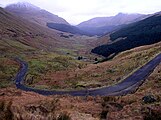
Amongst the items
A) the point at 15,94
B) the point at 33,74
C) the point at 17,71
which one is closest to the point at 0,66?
the point at 17,71

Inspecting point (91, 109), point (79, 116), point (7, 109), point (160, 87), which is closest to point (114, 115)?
point (79, 116)

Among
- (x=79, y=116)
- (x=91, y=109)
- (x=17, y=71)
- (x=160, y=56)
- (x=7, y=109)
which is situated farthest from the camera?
(x=17, y=71)

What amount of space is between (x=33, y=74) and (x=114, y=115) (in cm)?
8415

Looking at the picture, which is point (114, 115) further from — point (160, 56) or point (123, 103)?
point (160, 56)

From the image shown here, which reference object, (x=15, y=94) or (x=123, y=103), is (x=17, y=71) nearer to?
(x=15, y=94)

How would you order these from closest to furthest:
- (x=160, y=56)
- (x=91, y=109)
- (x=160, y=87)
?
(x=91, y=109)
(x=160, y=87)
(x=160, y=56)

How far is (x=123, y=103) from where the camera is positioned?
3956cm

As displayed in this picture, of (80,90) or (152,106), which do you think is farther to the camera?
(80,90)

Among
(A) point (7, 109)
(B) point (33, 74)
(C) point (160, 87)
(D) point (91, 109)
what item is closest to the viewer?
(A) point (7, 109)

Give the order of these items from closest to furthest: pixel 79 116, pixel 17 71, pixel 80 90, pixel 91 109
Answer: pixel 79 116
pixel 91 109
pixel 80 90
pixel 17 71

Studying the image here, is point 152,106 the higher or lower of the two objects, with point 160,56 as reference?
lower

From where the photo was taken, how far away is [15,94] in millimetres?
51719

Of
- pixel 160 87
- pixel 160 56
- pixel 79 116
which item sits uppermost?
pixel 160 56

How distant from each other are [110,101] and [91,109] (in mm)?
3464
